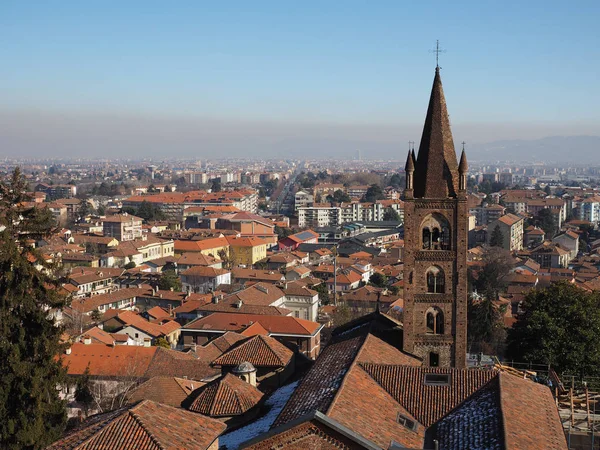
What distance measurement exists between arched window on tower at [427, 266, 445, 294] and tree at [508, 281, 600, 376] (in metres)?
6.83

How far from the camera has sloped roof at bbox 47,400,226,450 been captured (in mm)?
13961

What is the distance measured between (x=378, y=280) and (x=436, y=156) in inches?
1639

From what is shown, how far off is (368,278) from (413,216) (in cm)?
4472

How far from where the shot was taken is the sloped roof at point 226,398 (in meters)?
18.9

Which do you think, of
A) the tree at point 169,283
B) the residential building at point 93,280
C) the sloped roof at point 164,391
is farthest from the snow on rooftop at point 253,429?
the tree at point 169,283

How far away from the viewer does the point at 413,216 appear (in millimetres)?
21062

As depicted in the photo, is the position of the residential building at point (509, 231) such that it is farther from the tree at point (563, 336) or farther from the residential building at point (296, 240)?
the tree at point (563, 336)

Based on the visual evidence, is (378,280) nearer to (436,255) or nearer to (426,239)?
(426,239)

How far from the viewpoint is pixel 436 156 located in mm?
21250

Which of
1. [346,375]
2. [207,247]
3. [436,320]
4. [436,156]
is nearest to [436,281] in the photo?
[436,320]

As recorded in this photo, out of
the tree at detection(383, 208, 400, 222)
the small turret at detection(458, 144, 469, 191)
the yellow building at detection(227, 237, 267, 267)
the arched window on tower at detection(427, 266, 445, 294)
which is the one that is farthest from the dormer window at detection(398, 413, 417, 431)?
the tree at detection(383, 208, 400, 222)

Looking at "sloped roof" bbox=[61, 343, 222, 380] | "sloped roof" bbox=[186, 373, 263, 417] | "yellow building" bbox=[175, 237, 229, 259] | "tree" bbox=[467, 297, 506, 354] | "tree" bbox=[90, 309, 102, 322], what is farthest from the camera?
"yellow building" bbox=[175, 237, 229, 259]

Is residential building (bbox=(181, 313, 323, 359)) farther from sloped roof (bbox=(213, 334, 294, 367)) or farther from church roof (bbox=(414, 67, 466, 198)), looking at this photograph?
church roof (bbox=(414, 67, 466, 198))

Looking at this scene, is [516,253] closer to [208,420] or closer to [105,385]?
[105,385]
